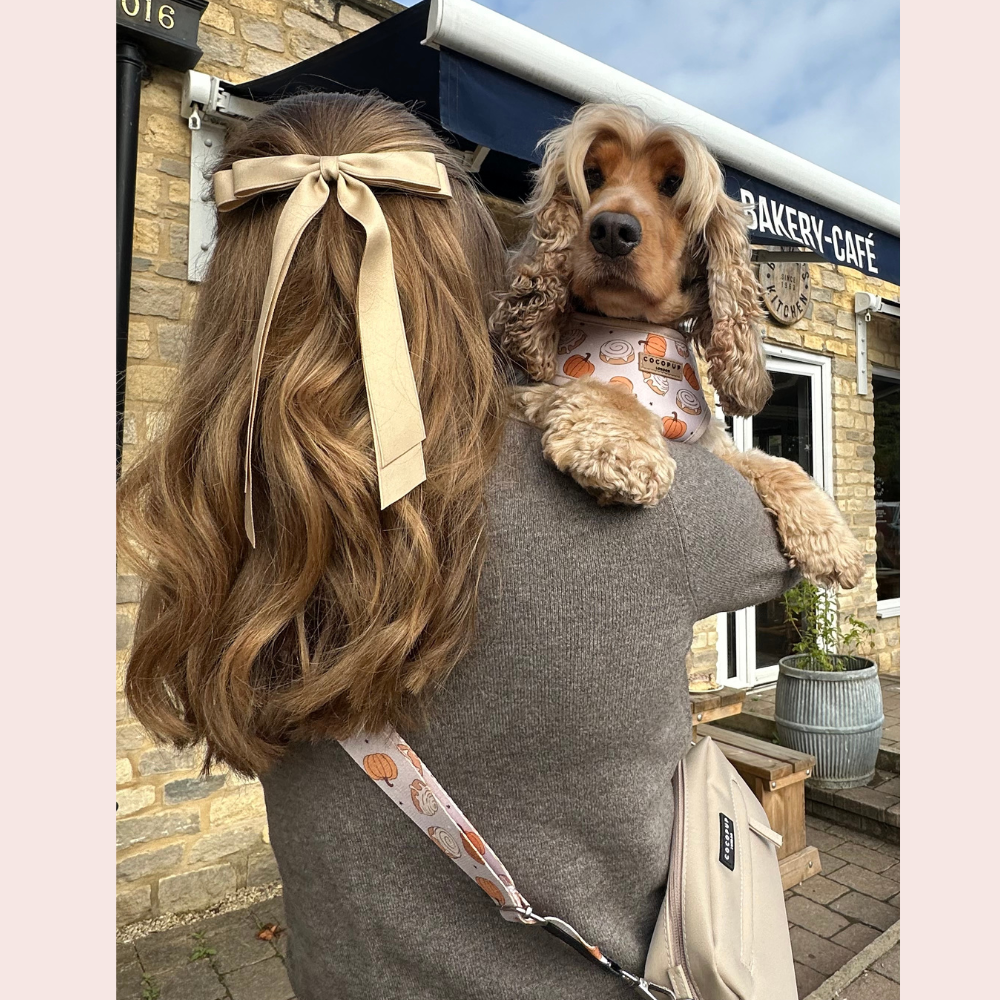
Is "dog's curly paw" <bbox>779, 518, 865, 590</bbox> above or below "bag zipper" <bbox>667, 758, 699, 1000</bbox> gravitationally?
above

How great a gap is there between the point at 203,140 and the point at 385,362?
9.82 ft

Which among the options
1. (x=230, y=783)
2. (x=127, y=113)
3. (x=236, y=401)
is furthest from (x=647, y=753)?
(x=127, y=113)

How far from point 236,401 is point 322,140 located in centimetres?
36

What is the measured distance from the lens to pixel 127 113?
2.93m

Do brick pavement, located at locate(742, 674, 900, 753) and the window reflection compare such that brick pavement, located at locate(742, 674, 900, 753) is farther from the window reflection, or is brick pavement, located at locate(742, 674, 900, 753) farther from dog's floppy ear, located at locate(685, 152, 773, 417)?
dog's floppy ear, located at locate(685, 152, 773, 417)

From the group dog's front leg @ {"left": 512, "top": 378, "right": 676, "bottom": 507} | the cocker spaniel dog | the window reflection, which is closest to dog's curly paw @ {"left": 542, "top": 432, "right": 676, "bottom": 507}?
dog's front leg @ {"left": 512, "top": 378, "right": 676, "bottom": 507}

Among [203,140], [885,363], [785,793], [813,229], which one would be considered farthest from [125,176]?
[885,363]

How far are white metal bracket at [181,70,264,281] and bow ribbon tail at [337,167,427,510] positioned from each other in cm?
262

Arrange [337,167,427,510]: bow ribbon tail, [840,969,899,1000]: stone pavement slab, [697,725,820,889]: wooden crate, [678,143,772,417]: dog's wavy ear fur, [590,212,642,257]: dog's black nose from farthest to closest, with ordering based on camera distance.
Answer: [697,725,820,889]: wooden crate
[840,969,899,1000]: stone pavement slab
[678,143,772,417]: dog's wavy ear fur
[590,212,642,257]: dog's black nose
[337,167,427,510]: bow ribbon tail

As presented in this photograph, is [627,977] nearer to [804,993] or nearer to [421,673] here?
[421,673]

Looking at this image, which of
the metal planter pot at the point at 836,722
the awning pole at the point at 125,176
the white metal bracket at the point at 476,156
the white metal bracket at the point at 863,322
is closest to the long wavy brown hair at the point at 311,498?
the awning pole at the point at 125,176

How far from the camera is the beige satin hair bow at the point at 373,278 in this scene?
2.74ft

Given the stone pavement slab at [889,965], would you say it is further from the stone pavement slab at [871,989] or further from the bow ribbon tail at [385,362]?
the bow ribbon tail at [385,362]

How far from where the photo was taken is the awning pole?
2.90 m
